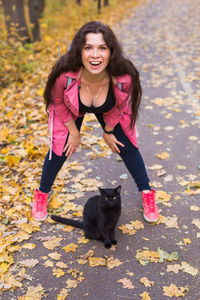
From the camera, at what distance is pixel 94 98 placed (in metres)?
2.89

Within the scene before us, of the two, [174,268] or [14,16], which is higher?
[14,16]

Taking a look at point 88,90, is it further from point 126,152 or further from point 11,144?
point 11,144

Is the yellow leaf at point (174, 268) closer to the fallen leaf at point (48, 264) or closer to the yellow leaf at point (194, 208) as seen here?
the yellow leaf at point (194, 208)

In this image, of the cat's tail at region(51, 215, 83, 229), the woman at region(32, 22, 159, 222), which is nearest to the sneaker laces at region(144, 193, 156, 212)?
the woman at region(32, 22, 159, 222)

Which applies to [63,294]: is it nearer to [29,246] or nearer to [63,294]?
[63,294]

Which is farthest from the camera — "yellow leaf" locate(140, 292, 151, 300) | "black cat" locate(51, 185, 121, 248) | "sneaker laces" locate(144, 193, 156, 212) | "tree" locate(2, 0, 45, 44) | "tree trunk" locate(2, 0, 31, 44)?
"tree trunk" locate(2, 0, 31, 44)

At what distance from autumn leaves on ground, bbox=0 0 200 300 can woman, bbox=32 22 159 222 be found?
0.92 ft

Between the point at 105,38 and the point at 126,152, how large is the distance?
1.17 metres

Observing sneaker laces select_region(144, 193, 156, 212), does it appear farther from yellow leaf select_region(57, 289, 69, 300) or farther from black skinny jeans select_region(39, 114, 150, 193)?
yellow leaf select_region(57, 289, 69, 300)

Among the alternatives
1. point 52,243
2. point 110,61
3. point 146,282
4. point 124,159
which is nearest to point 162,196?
point 124,159

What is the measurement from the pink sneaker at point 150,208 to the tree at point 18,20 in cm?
592

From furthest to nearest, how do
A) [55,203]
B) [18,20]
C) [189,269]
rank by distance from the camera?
[18,20] < [55,203] < [189,269]

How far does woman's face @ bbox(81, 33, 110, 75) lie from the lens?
2520mm

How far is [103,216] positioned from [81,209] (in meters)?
0.73
